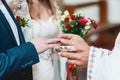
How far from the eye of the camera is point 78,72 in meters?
1.74

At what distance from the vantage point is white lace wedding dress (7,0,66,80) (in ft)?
6.24

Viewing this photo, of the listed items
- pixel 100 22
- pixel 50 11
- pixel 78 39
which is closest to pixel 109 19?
pixel 100 22

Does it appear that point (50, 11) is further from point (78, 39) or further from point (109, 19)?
point (109, 19)

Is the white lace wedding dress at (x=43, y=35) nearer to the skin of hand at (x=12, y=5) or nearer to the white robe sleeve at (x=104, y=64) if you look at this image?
the skin of hand at (x=12, y=5)

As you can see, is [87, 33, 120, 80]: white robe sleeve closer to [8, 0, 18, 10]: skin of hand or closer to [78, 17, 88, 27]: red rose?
[78, 17, 88, 27]: red rose

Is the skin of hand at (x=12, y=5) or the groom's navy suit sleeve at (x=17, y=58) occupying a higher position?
the skin of hand at (x=12, y=5)

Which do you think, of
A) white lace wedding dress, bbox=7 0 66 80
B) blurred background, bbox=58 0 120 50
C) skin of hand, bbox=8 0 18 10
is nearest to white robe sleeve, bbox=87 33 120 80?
white lace wedding dress, bbox=7 0 66 80

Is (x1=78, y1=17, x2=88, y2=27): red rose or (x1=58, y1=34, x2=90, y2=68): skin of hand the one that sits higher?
(x1=78, y1=17, x2=88, y2=27): red rose

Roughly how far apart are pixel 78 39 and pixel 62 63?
36 cm

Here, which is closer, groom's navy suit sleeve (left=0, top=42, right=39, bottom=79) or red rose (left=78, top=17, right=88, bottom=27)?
groom's navy suit sleeve (left=0, top=42, right=39, bottom=79)

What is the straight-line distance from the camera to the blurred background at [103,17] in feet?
19.6

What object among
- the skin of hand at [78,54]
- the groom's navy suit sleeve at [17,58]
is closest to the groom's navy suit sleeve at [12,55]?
the groom's navy suit sleeve at [17,58]

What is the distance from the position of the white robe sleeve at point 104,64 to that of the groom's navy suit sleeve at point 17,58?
26 cm

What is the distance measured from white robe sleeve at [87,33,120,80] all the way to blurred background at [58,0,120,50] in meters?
4.23
